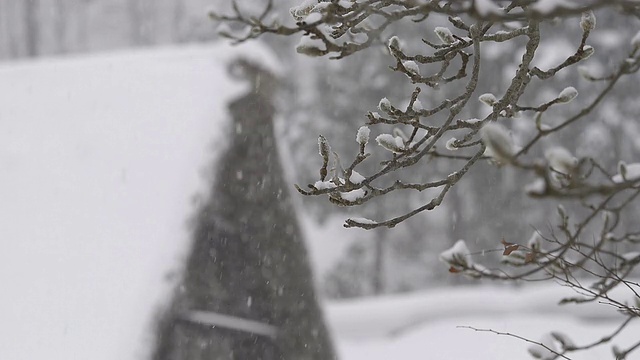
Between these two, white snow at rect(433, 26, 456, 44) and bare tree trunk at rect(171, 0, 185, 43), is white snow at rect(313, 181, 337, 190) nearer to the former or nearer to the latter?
white snow at rect(433, 26, 456, 44)

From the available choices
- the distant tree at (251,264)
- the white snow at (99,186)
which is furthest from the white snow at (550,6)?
the distant tree at (251,264)

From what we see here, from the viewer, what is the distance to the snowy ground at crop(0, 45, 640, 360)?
4191 mm

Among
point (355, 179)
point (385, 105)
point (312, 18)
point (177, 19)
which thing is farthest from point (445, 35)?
point (177, 19)

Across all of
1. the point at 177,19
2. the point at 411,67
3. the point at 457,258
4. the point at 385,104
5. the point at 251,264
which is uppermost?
the point at 177,19

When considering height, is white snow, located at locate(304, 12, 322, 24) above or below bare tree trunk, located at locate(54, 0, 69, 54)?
below

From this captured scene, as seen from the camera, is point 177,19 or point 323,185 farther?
point 177,19

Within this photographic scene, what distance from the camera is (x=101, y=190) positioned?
5227 millimetres

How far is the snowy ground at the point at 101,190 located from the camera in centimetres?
419

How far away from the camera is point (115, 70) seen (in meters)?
6.60

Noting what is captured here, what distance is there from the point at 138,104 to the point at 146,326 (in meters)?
2.53

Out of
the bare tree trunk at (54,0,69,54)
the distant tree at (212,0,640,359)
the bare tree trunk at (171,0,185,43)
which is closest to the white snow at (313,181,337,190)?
the distant tree at (212,0,640,359)

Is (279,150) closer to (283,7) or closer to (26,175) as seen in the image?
(26,175)

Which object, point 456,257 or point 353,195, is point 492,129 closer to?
point 353,195

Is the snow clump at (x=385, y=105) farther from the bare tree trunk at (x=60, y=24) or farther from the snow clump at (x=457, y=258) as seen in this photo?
the bare tree trunk at (x=60, y=24)
